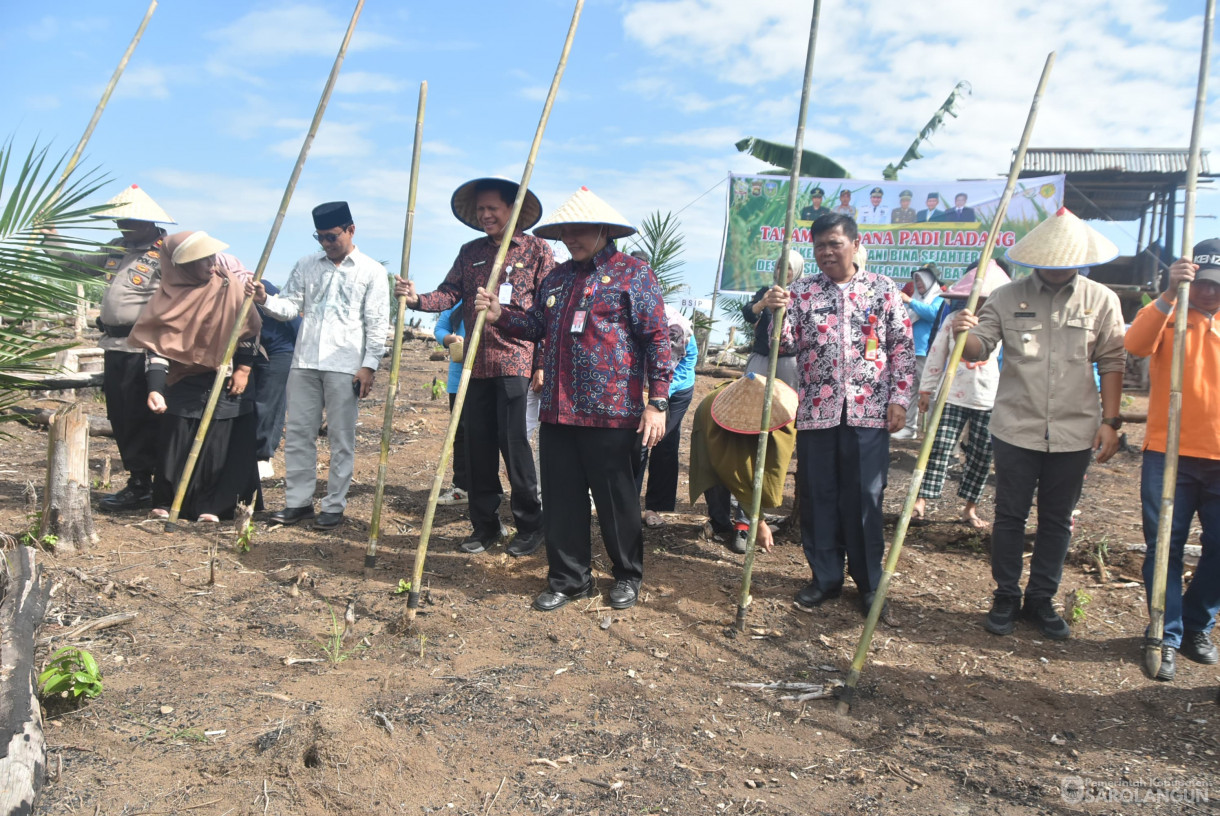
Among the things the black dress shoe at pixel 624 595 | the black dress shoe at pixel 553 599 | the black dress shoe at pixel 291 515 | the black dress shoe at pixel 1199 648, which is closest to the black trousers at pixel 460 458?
the black dress shoe at pixel 291 515

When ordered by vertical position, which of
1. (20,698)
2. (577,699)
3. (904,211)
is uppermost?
(904,211)

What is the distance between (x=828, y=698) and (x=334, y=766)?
1.86 meters

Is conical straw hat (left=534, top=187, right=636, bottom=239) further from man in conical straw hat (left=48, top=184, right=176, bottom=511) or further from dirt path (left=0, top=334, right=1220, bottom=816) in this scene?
man in conical straw hat (left=48, top=184, right=176, bottom=511)

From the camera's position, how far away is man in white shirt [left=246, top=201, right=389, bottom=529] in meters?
5.07

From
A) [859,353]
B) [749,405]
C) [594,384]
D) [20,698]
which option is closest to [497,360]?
[594,384]

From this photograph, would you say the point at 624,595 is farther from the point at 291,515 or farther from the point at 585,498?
the point at 291,515

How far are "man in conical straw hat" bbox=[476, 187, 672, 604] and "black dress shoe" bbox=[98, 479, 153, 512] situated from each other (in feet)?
9.74

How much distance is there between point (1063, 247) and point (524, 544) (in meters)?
3.12

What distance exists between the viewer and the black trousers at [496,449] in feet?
15.6

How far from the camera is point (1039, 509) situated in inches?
160

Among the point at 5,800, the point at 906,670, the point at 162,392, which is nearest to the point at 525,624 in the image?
the point at 906,670

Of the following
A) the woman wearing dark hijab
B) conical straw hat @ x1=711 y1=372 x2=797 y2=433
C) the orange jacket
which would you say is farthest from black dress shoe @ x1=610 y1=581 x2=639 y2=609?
the woman wearing dark hijab

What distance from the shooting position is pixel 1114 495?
6.90 m

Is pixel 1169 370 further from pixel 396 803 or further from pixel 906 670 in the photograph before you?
pixel 396 803
